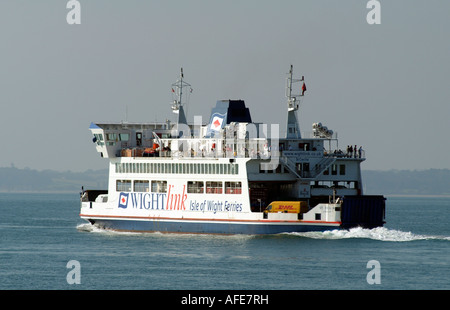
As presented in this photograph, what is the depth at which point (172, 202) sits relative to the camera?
62.8 m

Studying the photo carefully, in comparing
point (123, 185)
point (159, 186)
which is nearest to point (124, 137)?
point (123, 185)

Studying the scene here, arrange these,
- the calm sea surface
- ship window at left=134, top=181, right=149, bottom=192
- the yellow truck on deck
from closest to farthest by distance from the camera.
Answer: the calm sea surface
the yellow truck on deck
ship window at left=134, top=181, right=149, bottom=192

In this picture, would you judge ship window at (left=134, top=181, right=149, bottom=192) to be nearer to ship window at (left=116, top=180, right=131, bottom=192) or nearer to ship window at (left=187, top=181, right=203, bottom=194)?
ship window at (left=116, top=180, right=131, bottom=192)

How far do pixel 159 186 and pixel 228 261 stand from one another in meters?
14.9

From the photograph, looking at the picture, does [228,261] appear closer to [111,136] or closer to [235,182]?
[235,182]

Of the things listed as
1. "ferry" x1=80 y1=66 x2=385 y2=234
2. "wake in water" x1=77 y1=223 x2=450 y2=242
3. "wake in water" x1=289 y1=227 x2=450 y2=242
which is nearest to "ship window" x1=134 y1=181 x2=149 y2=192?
"ferry" x1=80 y1=66 x2=385 y2=234

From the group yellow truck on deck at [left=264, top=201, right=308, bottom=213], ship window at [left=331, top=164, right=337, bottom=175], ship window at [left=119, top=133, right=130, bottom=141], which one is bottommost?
yellow truck on deck at [left=264, top=201, right=308, bottom=213]

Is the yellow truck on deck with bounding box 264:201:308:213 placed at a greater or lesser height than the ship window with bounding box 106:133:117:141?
lesser

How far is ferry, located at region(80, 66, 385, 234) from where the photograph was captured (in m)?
57.8

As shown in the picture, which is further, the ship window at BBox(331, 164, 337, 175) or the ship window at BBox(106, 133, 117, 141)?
the ship window at BBox(106, 133, 117, 141)

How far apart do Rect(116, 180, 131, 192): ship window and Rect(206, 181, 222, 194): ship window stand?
22.7 feet

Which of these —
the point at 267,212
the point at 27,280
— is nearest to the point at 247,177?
the point at 267,212

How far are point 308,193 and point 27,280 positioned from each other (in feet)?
69.8
